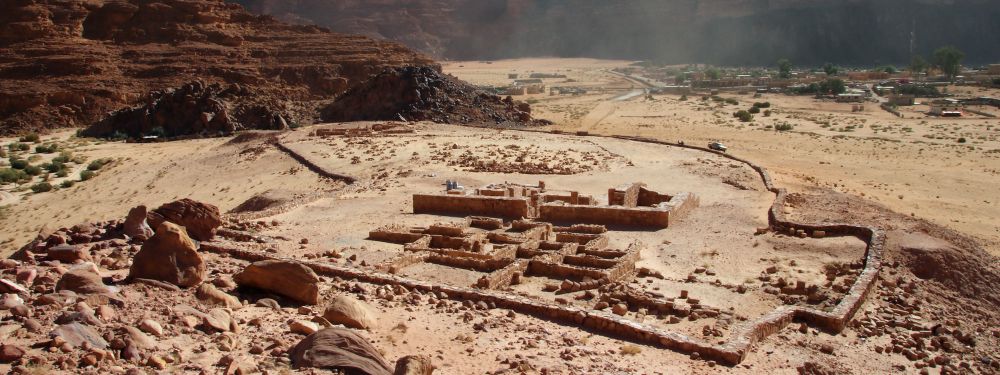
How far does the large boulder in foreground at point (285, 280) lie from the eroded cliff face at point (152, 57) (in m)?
40.8

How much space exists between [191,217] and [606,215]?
372 inches

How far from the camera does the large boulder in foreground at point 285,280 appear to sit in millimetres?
10984

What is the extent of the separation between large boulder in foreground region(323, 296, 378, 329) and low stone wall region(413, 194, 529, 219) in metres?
9.88

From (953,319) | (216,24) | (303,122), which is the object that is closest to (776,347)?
(953,319)

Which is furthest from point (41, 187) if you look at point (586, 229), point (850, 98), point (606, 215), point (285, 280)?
point (850, 98)

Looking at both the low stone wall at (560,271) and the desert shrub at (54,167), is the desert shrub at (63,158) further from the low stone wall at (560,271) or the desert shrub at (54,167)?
the low stone wall at (560,271)

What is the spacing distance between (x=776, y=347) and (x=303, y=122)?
4399 cm

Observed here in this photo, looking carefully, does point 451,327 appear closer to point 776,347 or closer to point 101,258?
point 776,347

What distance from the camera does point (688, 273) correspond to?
1491cm

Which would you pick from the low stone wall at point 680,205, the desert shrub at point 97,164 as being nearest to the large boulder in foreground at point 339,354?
the low stone wall at point 680,205

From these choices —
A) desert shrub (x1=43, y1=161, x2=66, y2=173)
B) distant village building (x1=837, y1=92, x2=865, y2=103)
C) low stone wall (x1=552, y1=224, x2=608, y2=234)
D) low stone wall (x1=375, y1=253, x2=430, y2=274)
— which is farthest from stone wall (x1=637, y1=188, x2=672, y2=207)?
distant village building (x1=837, y1=92, x2=865, y2=103)

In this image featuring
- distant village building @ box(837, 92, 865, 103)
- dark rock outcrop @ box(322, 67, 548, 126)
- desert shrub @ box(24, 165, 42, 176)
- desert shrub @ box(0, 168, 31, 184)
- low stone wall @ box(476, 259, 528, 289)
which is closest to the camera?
low stone wall @ box(476, 259, 528, 289)

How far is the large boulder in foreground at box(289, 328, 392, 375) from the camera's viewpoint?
8.18 metres

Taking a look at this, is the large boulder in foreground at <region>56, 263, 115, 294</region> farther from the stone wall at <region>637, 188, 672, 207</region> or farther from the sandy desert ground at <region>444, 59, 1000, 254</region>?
the sandy desert ground at <region>444, 59, 1000, 254</region>
